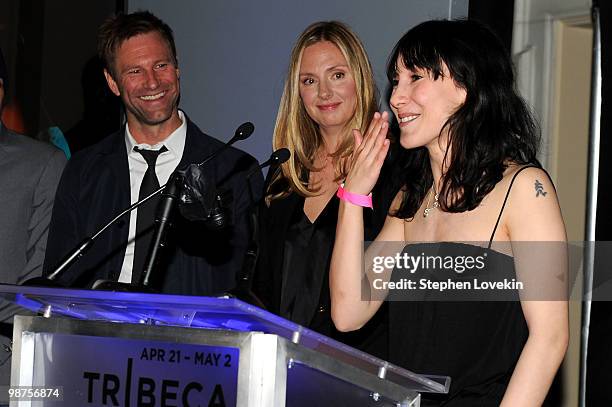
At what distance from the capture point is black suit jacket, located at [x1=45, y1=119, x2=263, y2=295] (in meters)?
3.83

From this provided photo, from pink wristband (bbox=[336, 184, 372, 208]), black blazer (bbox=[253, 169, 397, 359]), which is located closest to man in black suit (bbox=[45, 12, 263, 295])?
black blazer (bbox=[253, 169, 397, 359])

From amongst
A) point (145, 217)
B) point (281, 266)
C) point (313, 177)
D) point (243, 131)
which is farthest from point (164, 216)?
point (145, 217)

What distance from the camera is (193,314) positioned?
1.97 m

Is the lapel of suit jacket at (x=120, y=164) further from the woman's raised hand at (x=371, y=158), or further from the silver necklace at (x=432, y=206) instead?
the silver necklace at (x=432, y=206)

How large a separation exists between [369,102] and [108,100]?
2.18m

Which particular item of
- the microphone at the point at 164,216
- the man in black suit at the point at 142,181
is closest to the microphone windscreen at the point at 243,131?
the microphone at the point at 164,216

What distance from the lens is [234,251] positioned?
12.6 feet

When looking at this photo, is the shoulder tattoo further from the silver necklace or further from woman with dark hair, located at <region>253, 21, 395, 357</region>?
woman with dark hair, located at <region>253, 21, 395, 357</region>

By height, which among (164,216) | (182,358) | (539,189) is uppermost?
(539,189)

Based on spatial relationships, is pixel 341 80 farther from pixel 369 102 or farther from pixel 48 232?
pixel 48 232

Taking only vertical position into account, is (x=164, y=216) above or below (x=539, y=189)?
below

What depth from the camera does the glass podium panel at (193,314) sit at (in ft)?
5.98

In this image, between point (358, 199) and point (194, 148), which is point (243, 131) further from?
point (194, 148)

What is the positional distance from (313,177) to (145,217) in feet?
2.33
